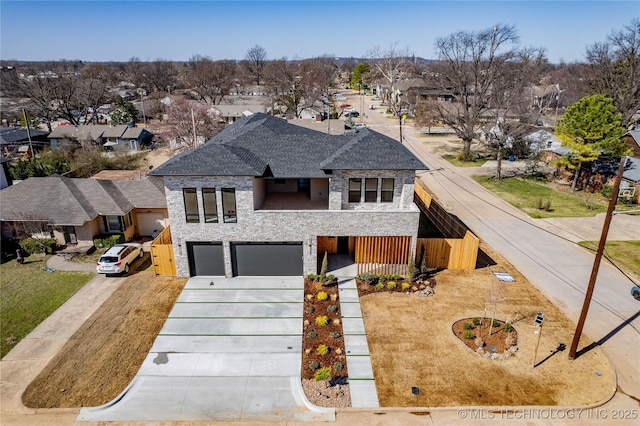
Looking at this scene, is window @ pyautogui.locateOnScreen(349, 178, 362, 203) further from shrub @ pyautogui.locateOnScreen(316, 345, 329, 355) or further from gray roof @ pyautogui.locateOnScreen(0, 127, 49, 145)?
gray roof @ pyautogui.locateOnScreen(0, 127, 49, 145)

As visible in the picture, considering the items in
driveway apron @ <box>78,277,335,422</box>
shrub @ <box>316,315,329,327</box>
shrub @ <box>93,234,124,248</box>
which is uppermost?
shrub @ <box>93,234,124,248</box>

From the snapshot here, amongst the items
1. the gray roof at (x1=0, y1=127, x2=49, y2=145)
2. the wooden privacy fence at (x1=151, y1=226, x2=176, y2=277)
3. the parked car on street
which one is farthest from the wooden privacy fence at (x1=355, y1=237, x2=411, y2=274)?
the gray roof at (x1=0, y1=127, x2=49, y2=145)

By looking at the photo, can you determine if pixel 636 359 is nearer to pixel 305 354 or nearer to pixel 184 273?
pixel 305 354

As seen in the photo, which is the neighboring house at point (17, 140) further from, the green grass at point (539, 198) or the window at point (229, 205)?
the green grass at point (539, 198)

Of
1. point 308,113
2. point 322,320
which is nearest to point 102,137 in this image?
point 308,113

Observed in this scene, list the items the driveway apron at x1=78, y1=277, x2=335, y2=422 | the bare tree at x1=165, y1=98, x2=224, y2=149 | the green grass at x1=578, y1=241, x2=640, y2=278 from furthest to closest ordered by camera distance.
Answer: the bare tree at x1=165, y1=98, x2=224, y2=149 → the green grass at x1=578, y1=241, x2=640, y2=278 → the driveway apron at x1=78, y1=277, x2=335, y2=422

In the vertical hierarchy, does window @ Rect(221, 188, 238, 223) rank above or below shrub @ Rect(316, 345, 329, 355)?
above

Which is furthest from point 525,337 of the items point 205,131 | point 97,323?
point 205,131
